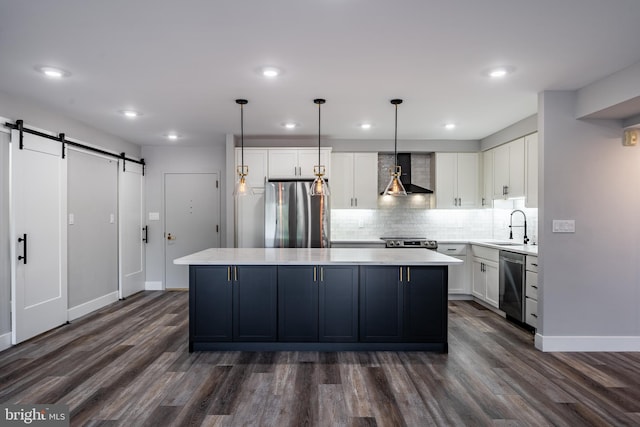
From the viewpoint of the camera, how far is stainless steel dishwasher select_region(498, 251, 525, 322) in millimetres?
4305

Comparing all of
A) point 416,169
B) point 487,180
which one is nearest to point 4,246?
point 416,169

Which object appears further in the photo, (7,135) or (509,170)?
(509,170)

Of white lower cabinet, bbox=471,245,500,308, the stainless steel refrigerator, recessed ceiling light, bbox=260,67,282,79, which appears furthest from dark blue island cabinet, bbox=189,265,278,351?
white lower cabinet, bbox=471,245,500,308

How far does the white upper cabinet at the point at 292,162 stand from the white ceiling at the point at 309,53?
108 cm

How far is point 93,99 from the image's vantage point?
3.84m

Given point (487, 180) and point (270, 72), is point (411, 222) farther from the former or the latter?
point (270, 72)

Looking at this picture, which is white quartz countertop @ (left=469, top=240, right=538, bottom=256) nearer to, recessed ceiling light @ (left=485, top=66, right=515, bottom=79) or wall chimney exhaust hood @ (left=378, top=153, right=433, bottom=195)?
wall chimney exhaust hood @ (left=378, top=153, right=433, bottom=195)

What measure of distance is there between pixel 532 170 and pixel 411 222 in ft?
6.90

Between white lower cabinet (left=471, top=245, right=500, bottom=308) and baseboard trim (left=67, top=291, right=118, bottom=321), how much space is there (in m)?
5.38

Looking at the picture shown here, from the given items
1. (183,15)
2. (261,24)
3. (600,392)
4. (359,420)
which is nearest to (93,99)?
(183,15)

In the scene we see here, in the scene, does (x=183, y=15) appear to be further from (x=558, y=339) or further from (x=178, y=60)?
(x=558, y=339)

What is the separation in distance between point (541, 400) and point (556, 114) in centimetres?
256

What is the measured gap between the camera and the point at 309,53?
273 cm

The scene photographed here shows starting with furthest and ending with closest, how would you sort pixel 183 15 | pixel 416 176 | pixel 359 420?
pixel 416 176 → pixel 359 420 → pixel 183 15
